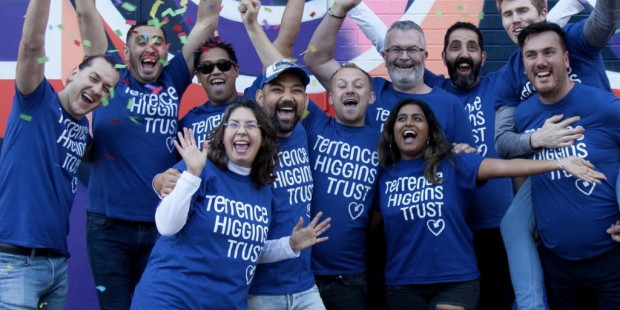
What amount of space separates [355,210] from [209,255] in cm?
107

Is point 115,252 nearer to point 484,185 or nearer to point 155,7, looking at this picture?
point 155,7

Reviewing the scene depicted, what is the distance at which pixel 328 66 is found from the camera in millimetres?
5242

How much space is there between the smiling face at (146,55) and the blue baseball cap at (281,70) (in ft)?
2.26

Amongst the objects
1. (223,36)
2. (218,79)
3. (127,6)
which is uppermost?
(127,6)

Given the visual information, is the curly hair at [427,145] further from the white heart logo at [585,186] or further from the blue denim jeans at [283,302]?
the blue denim jeans at [283,302]

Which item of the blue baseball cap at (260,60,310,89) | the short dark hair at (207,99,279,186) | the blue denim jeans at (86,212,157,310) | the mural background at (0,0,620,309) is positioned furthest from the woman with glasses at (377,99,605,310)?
the mural background at (0,0,620,309)

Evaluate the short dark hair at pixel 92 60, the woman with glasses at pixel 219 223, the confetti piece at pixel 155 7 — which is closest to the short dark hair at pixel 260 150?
the woman with glasses at pixel 219 223

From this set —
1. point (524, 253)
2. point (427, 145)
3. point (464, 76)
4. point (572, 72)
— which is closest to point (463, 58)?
point (464, 76)

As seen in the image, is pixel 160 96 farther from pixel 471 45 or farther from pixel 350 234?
pixel 471 45

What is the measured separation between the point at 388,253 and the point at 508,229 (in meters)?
0.69

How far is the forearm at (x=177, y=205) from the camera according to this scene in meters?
3.72

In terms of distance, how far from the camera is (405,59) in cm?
501

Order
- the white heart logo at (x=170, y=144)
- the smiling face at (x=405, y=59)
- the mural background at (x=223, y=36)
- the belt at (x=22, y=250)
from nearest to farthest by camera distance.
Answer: the belt at (x=22, y=250), the white heart logo at (x=170, y=144), the smiling face at (x=405, y=59), the mural background at (x=223, y=36)

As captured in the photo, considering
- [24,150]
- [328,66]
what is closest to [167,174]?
[24,150]
